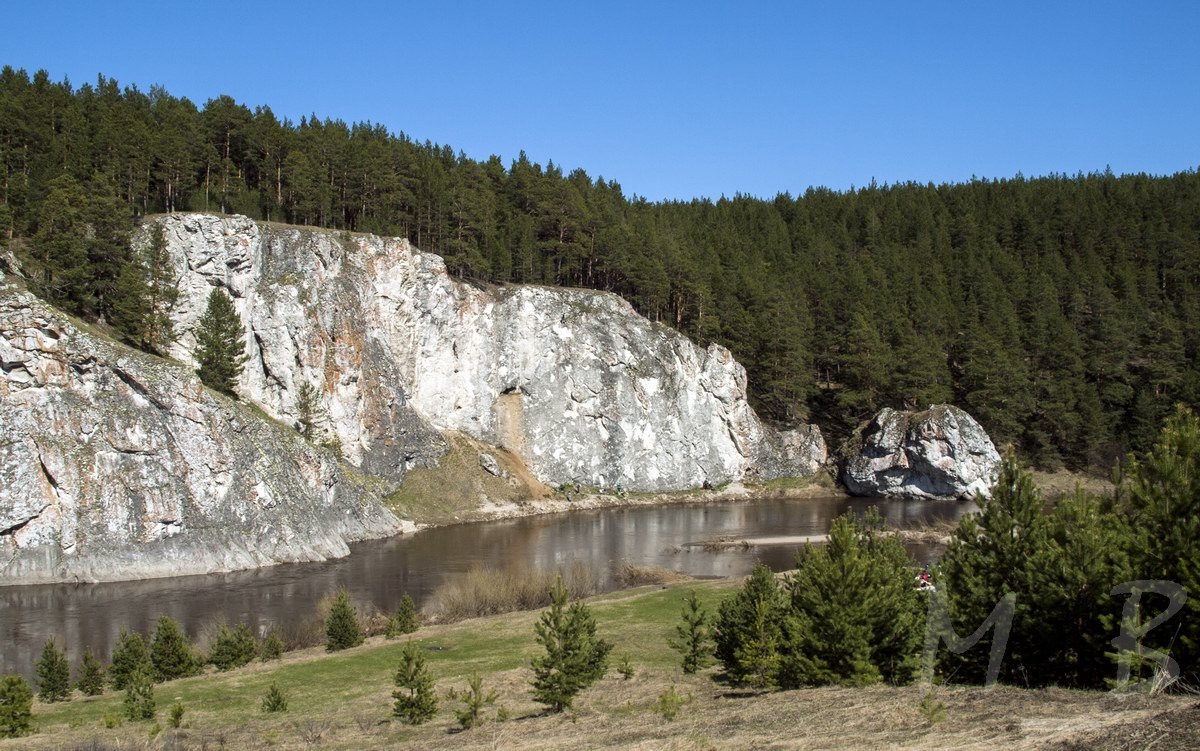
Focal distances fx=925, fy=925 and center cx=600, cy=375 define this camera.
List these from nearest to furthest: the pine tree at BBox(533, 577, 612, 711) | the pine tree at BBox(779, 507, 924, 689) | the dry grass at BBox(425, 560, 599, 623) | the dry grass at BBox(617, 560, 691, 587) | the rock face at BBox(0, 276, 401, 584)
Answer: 1. the pine tree at BBox(779, 507, 924, 689)
2. the pine tree at BBox(533, 577, 612, 711)
3. the dry grass at BBox(425, 560, 599, 623)
4. the rock face at BBox(0, 276, 401, 584)
5. the dry grass at BBox(617, 560, 691, 587)

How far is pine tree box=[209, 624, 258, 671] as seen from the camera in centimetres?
3011

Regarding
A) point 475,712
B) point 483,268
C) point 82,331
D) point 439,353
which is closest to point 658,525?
point 439,353

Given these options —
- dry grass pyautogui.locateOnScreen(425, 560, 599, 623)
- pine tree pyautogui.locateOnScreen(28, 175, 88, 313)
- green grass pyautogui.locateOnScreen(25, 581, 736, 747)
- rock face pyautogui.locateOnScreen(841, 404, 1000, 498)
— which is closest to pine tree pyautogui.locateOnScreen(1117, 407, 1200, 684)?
green grass pyautogui.locateOnScreen(25, 581, 736, 747)

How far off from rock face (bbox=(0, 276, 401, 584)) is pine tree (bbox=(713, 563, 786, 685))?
3286 cm

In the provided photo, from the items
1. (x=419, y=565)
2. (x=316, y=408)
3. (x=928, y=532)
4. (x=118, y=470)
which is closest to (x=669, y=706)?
(x=419, y=565)

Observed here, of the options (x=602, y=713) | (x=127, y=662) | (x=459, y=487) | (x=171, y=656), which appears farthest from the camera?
(x=459, y=487)

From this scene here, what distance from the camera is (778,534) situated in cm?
6266

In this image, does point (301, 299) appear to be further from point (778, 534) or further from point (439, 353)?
point (778, 534)

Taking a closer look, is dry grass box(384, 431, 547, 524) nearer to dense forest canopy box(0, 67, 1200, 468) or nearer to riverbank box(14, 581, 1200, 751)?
dense forest canopy box(0, 67, 1200, 468)

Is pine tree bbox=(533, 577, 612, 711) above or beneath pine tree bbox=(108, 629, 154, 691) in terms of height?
above

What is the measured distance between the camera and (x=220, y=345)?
57.5 m

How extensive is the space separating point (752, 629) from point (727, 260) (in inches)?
3265

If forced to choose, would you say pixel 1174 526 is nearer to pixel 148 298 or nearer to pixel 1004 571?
pixel 1004 571

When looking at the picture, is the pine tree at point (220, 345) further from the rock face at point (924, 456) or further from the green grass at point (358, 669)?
the rock face at point (924, 456)
